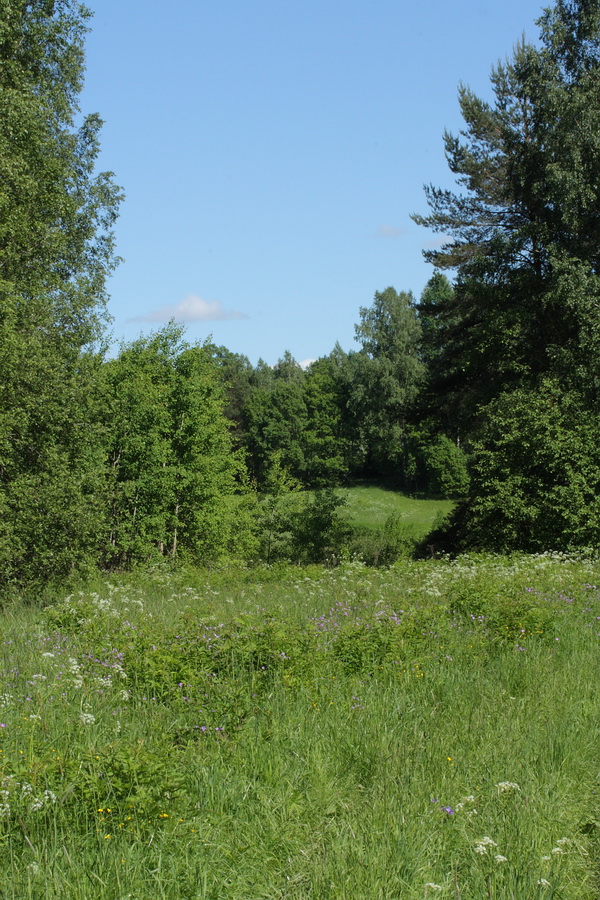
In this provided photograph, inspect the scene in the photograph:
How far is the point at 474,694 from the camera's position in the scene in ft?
18.9

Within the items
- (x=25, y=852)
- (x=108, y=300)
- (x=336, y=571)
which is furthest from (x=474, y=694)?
(x=108, y=300)

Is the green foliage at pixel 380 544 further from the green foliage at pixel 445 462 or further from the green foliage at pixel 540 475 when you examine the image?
the green foliage at pixel 445 462

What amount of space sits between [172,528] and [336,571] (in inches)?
606

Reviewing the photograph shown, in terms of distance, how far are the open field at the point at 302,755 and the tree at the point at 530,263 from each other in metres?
11.5

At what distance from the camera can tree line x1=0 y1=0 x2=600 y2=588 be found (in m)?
14.5

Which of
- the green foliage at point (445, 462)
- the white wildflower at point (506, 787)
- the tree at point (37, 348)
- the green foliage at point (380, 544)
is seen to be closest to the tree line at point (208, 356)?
the tree at point (37, 348)

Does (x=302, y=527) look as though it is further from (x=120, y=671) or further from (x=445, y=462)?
(x=120, y=671)

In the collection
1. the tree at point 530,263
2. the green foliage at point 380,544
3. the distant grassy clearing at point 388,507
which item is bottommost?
the green foliage at point 380,544

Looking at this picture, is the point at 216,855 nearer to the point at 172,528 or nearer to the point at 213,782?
the point at 213,782

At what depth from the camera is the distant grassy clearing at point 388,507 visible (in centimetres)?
5528

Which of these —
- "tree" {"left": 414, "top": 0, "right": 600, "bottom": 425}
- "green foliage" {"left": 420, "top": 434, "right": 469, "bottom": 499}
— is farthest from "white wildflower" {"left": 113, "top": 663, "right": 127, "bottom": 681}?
"green foliage" {"left": 420, "top": 434, "right": 469, "bottom": 499}

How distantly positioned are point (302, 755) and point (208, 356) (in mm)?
26443

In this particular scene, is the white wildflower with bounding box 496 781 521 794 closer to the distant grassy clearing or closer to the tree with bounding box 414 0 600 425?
the tree with bounding box 414 0 600 425

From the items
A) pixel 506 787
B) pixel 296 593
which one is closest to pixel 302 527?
pixel 296 593
